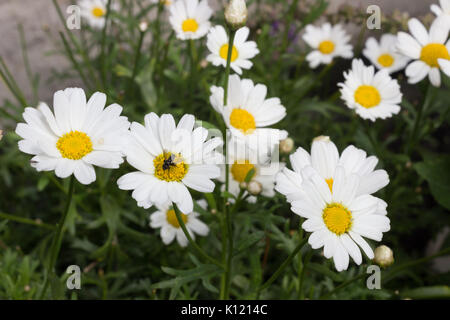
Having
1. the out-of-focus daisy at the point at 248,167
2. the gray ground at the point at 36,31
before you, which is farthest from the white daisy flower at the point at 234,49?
the gray ground at the point at 36,31

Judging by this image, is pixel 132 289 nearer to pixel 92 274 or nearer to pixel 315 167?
pixel 92 274

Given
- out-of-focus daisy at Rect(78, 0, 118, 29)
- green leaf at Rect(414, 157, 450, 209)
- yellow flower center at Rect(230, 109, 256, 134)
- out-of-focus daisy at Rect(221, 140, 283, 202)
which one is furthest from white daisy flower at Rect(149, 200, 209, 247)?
out-of-focus daisy at Rect(78, 0, 118, 29)

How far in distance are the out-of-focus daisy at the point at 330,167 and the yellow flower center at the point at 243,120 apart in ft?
0.77

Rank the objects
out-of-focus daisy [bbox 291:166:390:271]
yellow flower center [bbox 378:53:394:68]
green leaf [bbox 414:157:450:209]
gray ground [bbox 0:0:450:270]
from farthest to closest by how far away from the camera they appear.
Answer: gray ground [bbox 0:0:450:270], yellow flower center [bbox 378:53:394:68], green leaf [bbox 414:157:450:209], out-of-focus daisy [bbox 291:166:390:271]

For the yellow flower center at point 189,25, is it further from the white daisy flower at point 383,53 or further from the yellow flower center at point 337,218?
the yellow flower center at point 337,218

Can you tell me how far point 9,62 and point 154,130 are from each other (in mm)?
1576

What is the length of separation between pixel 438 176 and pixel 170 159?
1237 millimetres

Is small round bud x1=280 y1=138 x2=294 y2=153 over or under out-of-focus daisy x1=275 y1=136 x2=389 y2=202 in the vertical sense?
over

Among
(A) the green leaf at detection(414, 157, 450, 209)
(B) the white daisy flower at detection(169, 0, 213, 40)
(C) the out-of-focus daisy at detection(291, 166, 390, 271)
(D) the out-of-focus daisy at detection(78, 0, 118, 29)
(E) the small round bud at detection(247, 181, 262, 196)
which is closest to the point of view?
(C) the out-of-focus daisy at detection(291, 166, 390, 271)

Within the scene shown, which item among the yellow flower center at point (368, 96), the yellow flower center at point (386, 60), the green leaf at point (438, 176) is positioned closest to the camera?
the yellow flower center at point (368, 96)

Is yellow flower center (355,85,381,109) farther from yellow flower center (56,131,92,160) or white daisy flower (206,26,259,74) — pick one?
yellow flower center (56,131,92,160)

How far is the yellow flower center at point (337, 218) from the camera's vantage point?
87cm

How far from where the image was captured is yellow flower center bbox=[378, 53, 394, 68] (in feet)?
5.84
